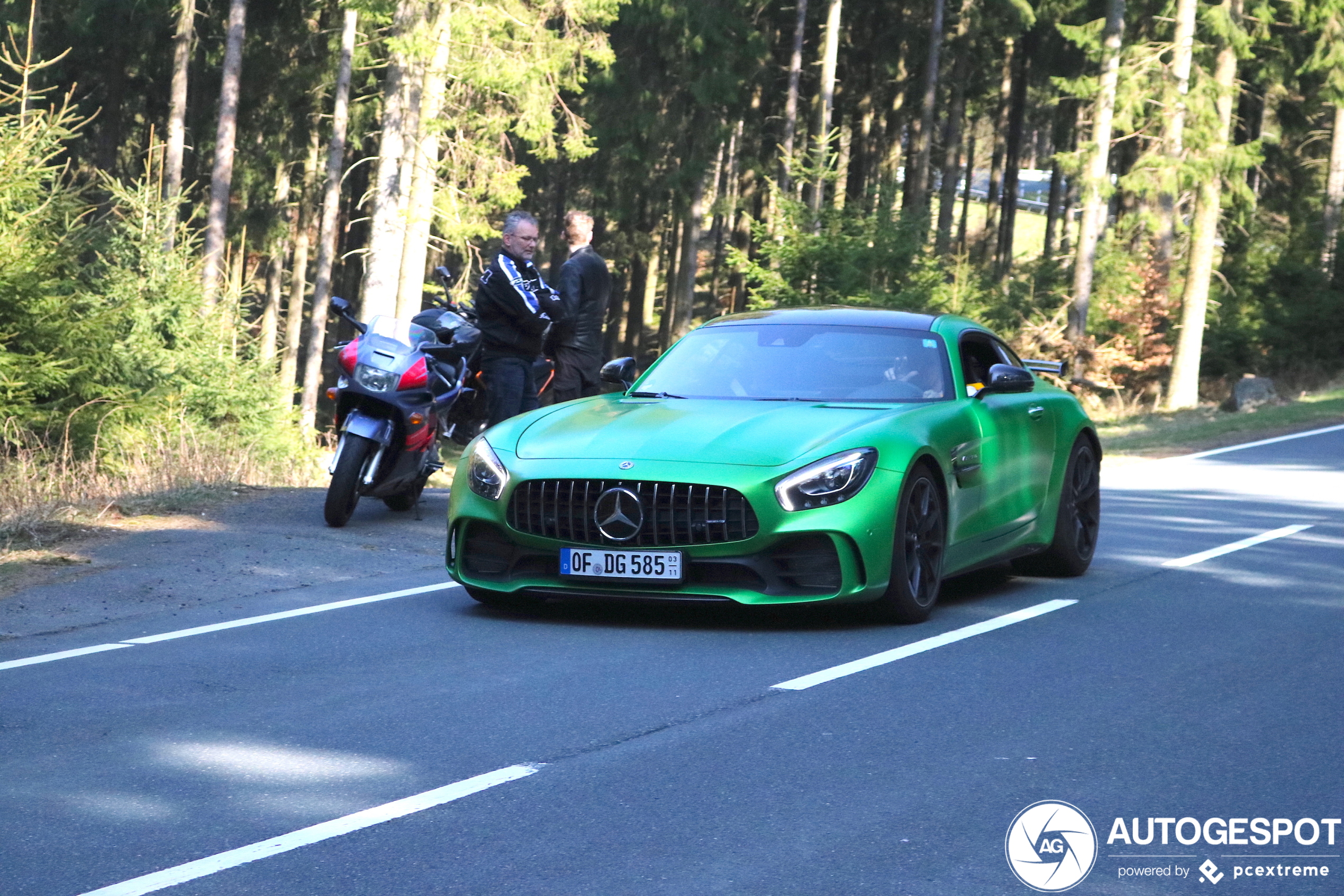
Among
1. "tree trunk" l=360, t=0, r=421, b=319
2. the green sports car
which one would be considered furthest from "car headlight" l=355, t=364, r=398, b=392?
"tree trunk" l=360, t=0, r=421, b=319

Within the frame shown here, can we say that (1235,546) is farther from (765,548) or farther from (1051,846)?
(1051,846)

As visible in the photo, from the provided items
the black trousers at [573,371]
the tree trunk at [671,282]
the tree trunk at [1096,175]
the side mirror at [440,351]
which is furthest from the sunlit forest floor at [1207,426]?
the tree trunk at [671,282]

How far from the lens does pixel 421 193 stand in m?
29.8

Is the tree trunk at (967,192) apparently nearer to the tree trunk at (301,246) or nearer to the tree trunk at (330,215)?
the tree trunk at (301,246)

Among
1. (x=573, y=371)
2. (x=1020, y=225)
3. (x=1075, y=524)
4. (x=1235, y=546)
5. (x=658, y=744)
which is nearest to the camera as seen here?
(x=658, y=744)

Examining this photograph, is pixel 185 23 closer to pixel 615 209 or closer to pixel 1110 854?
pixel 615 209

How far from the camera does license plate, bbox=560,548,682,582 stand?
7.74 metres

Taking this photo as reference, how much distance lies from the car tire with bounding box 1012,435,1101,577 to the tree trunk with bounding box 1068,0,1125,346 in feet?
81.0

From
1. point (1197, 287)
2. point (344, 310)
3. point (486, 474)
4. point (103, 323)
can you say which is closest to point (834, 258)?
point (1197, 287)

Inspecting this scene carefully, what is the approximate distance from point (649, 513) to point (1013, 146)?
49921 mm

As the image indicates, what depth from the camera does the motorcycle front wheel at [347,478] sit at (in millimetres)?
10859

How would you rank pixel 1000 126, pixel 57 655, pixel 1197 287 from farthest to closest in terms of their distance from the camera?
pixel 1000 126 → pixel 1197 287 → pixel 57 655

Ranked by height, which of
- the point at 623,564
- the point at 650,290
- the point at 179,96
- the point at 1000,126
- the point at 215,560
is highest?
the point at 1000,126

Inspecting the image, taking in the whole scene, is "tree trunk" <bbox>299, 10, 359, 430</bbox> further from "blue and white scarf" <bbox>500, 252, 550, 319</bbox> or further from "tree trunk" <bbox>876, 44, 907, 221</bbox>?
"blue and white scarf" <bbox>500, 252, 550, 319</bbox>
